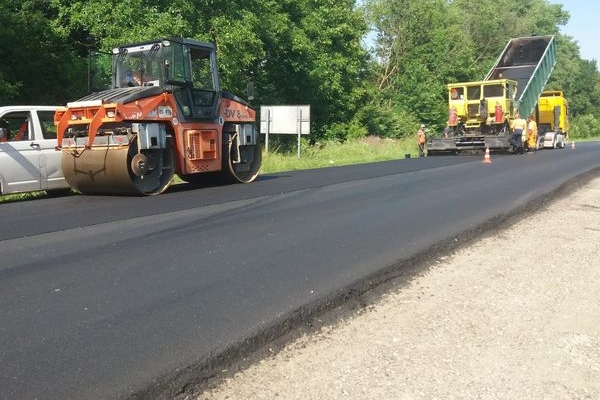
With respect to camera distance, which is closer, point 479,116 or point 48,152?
point 48,152

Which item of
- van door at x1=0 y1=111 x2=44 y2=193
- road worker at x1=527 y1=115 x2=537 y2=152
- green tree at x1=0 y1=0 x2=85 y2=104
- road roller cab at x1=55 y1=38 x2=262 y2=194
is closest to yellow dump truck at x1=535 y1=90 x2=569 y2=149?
road worker at x1=527 y1=115 x2=537 y2=152

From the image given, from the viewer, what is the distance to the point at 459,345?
4.26 metres

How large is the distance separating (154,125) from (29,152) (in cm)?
230

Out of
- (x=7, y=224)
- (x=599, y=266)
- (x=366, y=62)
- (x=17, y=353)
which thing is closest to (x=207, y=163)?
(x=7, y=224)

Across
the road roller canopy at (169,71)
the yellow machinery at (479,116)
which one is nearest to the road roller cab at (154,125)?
the road roller canopy at (169,71)

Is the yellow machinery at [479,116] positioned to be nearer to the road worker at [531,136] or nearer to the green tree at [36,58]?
the road worker at [531,136]

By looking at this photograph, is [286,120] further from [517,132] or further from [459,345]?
[459,345]

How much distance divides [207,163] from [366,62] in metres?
33.1

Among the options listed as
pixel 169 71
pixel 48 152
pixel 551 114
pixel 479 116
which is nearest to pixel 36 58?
pixel 169 71

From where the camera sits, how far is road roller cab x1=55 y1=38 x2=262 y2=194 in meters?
11.5

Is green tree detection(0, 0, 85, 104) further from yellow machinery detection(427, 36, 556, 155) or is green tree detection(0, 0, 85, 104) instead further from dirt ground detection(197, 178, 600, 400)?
dirt ground detection(197, 178, 600, 400)

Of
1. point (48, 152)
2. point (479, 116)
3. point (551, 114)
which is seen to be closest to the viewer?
point (48, 152)

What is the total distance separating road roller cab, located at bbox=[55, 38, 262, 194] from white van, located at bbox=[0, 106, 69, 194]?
22 cm

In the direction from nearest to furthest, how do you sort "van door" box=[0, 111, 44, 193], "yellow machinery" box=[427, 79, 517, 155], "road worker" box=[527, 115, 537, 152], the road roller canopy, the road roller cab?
"van door" box=[0, 111, 44, 193]
the road roller cab
the road roller canopy
"yellow machinery" box=[427, 79, 517, 155]
"road worker" box=[527, 115, 537, 152]
